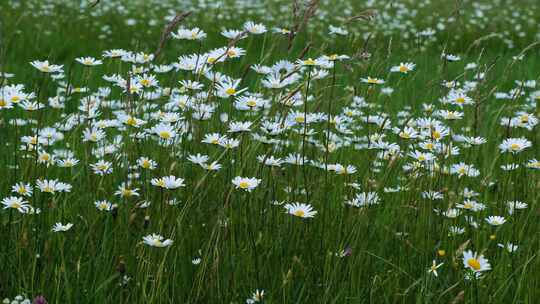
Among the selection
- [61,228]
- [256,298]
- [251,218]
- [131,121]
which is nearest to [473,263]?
[256,298]

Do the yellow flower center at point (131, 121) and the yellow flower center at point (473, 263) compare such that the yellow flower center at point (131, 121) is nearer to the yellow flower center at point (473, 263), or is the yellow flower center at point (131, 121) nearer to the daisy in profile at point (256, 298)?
the daisy in profile at point (256, 298)

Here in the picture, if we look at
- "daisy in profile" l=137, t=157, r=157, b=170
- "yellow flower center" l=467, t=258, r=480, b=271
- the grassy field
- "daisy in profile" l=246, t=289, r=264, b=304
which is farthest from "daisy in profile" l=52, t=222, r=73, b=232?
"yellow flower center" l=467, t=258, r=480, b=271

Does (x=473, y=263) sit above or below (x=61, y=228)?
above

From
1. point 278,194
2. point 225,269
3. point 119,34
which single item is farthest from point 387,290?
point 119,34

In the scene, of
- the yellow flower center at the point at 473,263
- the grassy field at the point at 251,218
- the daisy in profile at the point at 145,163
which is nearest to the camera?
the yellow flower center at the point at 473,263

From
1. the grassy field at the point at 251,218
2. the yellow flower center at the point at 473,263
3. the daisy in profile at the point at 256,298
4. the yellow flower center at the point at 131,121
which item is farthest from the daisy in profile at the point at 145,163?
the yellow flower center at the point at 473,263

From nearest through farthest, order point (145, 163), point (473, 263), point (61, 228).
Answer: point (473, 263), point (61, 228), point (145, 163)

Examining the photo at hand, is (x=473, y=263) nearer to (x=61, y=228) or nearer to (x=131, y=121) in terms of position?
(x=61, y=228)

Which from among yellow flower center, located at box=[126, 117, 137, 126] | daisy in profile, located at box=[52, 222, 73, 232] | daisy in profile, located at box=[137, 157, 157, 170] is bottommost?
daisy in profile, located at box=[52, 222, 73, 232]

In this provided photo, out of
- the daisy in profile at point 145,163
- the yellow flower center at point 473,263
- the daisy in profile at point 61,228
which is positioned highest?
the yellow flower center at point 473,263

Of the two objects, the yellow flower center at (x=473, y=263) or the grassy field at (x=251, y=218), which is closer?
→ the yellow flower center at (x=473, y=263)

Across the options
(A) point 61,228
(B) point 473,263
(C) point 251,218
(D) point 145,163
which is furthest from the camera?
(D) point 145,163

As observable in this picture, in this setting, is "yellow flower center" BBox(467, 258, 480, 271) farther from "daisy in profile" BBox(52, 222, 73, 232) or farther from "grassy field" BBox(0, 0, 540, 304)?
"daisy in profile" BBox(52, 222, 73, 232)

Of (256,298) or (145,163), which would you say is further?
(145,163)
